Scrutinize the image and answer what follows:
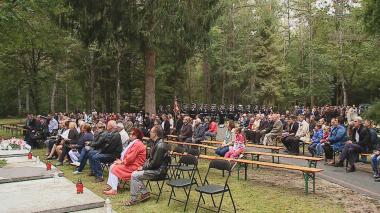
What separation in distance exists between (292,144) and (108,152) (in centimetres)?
682

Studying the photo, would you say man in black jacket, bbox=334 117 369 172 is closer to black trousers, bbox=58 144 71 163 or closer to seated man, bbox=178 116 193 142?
seated man, bbox=178 116 193 142

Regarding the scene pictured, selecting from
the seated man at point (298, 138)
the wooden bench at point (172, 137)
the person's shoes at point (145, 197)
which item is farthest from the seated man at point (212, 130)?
the person's shoes at point (145, 197)

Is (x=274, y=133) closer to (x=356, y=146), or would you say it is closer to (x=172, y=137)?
(x=172, y=137)

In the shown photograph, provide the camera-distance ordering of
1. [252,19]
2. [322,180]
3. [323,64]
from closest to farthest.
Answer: [322,180] < [323,64] < [252,19]

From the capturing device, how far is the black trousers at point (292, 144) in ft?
45.9

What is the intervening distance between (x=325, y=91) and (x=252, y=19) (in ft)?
32.5

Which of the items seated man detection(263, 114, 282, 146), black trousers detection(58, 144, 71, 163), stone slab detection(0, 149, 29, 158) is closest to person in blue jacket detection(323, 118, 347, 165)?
seated man detection(263, 114, 282, 146)

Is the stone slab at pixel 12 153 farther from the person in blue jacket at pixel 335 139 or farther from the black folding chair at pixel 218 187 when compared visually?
the person in blue jacket at pixel 335 139

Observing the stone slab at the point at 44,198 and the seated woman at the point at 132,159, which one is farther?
the seated woman at the point at 132,159

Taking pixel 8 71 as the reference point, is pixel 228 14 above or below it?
above

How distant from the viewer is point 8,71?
33.0m

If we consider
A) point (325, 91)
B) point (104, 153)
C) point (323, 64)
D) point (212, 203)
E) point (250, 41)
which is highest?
point (250, 41)

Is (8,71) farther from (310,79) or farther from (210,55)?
(310,79)

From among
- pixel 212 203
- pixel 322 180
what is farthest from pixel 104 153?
pixel 322 180
